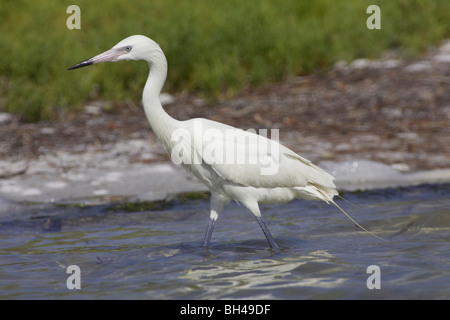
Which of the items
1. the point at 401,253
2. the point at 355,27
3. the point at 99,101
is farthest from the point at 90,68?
the point at 401,253

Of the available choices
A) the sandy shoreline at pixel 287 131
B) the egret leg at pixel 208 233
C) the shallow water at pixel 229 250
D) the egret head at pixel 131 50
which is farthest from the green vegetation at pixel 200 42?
the egret leg at pixel 208 233

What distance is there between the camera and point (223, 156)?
5266 millimetres

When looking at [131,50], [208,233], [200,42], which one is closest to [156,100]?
[131,50]

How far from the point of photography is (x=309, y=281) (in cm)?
487

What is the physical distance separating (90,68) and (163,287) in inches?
210

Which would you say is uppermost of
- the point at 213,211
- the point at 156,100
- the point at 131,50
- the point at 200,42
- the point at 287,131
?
the point at 200,42

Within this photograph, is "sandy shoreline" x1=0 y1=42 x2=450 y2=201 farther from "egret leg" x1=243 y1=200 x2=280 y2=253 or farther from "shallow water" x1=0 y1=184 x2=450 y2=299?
"egret leg" x1=243 y1=200 x2=280 y2=253

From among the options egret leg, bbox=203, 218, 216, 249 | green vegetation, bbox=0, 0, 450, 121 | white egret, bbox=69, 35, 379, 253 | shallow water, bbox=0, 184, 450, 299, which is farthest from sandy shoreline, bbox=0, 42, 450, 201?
white egret, bbox=69, 35, 379, 253

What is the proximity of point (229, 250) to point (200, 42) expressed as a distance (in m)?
4.81

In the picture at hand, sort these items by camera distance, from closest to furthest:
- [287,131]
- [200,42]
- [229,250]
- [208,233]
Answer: [208,233], [229,250], [287,131], [200,42]

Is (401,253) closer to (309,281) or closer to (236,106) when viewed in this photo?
(309,281)

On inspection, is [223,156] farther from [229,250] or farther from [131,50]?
[131,50]

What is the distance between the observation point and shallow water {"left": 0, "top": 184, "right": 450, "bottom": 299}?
4734 mm
